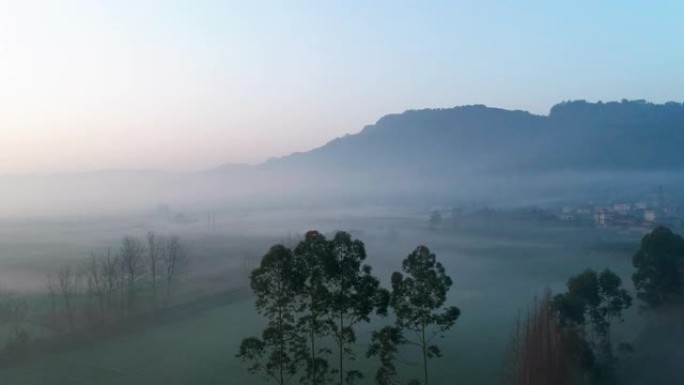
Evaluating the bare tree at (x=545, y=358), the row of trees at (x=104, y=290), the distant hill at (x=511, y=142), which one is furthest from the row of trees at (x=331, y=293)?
the distant hill at (x=511, y=142)

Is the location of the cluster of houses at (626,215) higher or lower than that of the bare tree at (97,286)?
higher

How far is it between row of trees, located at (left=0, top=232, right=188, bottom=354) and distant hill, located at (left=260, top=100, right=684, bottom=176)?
282 ft

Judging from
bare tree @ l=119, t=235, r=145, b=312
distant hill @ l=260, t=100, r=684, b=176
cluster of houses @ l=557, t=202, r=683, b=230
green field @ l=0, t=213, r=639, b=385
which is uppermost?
distant hill @ l=260, t=100, r=684, b=176

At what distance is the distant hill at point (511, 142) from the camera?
10762cm

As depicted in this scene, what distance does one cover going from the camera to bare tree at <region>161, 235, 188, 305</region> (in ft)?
97.9

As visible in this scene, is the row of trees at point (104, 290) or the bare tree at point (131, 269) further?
the bare tree at point (131, 269)

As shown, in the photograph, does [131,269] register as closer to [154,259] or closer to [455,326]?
[154,259]

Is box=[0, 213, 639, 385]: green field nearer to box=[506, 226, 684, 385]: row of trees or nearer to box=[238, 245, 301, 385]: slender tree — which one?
box=[506, 226, 684, 385]: row of trees

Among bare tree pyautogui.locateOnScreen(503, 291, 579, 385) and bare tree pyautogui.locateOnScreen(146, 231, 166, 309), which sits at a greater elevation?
bare tree pyautogui.locateOnScreen(146, 231, 166, 309)

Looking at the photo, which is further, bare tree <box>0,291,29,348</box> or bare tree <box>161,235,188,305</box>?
bare tree <box>161,235,188,305</box>

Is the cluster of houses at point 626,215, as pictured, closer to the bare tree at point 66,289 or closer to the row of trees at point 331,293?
the bare tree at point 66,289

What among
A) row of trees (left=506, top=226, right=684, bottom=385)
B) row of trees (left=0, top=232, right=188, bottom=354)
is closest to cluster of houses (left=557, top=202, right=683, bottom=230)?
row of trees (left=506, top=226, right=684, bottom=385)

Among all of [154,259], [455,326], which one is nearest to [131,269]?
[154,259]

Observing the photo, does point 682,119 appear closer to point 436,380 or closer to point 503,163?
point 503,163
